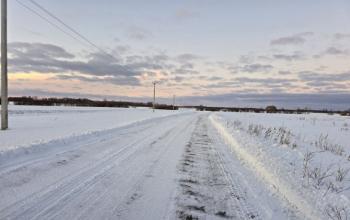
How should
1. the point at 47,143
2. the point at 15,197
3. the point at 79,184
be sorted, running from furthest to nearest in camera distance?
the point at 47,143, the point at 79,184, the point at 15,197

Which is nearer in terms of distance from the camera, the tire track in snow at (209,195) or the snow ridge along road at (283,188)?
the tire track in snow at (209,195)

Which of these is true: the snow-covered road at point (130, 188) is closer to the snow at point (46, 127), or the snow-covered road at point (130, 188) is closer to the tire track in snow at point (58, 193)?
the tire track in snow at point (58, 193)

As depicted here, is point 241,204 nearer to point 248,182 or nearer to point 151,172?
point 248,182

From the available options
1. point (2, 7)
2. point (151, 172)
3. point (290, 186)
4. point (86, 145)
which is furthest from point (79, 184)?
point (2, 7)

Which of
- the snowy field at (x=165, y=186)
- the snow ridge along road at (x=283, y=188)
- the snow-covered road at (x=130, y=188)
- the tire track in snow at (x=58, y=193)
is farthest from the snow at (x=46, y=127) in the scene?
the snow ridge along road at (x=283, y=188)

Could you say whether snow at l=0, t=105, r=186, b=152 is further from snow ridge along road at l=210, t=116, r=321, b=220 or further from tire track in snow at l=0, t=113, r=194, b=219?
snow ridge along road at l=210, t=116, r=321, b=220

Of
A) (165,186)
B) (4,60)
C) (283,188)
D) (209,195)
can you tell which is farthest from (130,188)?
(4,60)

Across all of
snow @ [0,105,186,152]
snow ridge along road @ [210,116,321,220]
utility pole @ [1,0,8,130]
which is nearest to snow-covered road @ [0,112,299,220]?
snow ridge along road @ [210,116,321,220]

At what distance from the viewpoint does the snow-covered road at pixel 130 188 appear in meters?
4.63

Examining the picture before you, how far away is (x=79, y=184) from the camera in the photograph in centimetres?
600

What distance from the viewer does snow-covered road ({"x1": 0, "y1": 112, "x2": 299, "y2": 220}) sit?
463 cm

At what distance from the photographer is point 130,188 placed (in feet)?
19.4

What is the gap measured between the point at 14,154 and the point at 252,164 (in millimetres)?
6529

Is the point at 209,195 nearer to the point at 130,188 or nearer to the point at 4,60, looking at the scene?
the point at 130,188
